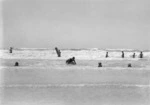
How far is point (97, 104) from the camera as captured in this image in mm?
9469

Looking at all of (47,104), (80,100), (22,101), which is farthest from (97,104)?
(22,101)

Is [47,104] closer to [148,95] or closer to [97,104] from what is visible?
[97,104]

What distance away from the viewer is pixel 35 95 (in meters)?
10.8

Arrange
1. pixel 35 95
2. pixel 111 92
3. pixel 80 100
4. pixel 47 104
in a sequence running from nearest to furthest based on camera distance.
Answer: pixel 47 104 → pixel 80 100 → pixel 35 95 → pixel 111 92

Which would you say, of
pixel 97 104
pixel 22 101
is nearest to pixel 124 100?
pixel 97 104

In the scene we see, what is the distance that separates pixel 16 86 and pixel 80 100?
3.53m

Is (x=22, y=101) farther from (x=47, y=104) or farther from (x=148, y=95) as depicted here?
(x=148, y=95)

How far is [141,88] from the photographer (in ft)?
41.0

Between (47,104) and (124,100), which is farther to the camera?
(124,100)

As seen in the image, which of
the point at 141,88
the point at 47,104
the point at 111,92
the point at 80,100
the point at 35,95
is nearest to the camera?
the point at 47,104

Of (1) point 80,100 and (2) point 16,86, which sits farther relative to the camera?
(2) point 16,86

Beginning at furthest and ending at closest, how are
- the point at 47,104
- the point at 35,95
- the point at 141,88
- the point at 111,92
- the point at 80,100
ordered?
1. the point at 141,88
2. the point at 111,92
3. the point at 35,95
4. the point at 80,100
5. the point at 47,104

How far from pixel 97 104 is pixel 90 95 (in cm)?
141

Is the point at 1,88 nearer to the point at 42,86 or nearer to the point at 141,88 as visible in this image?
the point at 42,86
